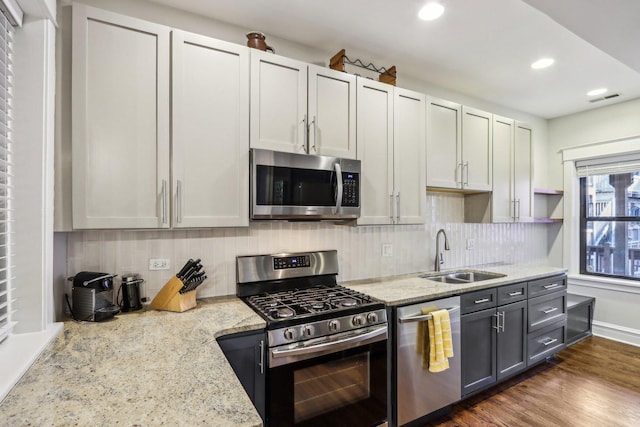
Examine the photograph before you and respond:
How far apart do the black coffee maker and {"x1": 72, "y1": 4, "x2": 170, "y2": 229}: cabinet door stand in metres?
0.36

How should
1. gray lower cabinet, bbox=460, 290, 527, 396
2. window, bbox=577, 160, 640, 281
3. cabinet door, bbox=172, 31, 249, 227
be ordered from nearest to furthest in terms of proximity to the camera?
1. cabinet door, bbox=172, 31, 249, 227
2. gray lower cabinet, bbox=460, 290, 527, 396
3. window, bbox=577, 160, 640, 281

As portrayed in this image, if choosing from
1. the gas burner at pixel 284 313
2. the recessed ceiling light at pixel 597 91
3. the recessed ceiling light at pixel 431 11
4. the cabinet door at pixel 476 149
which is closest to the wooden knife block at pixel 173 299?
the gas burner at pixel 284 313

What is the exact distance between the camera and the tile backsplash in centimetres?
184

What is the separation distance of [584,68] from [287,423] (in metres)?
3.51

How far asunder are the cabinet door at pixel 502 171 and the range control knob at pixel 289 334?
2.36m

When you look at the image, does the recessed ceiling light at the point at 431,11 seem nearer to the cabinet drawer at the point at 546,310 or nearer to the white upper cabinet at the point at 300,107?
the white upper cabinet at the point at 300,107

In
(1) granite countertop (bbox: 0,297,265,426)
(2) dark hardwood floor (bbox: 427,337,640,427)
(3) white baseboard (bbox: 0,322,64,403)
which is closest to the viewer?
(1) granite countertop (bbox: 0,297,265,426)

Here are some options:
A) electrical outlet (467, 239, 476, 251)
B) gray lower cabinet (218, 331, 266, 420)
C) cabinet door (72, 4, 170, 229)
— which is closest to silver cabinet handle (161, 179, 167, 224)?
cabinet door (72, 4, 170, 229)

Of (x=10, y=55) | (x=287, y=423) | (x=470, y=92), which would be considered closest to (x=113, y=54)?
(x=10, y=55)

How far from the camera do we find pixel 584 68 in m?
2.79

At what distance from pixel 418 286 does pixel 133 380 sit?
6.33 ft

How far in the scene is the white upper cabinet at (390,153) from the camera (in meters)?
2.34

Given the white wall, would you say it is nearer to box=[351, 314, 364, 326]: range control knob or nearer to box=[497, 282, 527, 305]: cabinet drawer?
box=[497, 282, 527, 305]: cabinet drawer

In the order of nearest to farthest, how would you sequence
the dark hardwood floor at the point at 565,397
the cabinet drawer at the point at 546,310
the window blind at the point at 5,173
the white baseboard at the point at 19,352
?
the white baseboard at the point at 19,352
the window blind at the point at 5,173
the dark hardwood floor at the point at 565,397
the cabinet drawer at the point at 546,310
